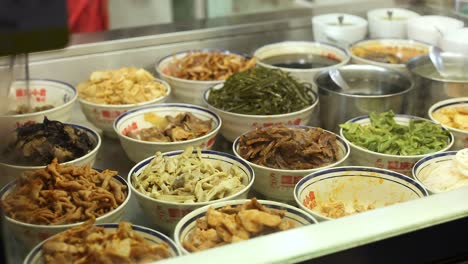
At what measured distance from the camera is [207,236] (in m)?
1.23

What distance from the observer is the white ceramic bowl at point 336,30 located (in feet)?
7.66

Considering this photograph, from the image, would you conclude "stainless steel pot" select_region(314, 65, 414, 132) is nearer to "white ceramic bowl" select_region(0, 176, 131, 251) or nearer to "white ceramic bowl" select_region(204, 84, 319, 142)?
"white ceramic bowl" select_region(204, 84, 319, 142)

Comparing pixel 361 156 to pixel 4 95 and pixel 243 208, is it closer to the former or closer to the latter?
pixel 243 208

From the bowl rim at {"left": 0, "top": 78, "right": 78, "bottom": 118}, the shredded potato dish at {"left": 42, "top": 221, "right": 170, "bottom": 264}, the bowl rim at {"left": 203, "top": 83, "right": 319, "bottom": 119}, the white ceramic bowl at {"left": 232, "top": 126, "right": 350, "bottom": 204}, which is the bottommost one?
the white ceramic bowl at {"left": 232, "top": 126, "right": 350, "bottom": 204}

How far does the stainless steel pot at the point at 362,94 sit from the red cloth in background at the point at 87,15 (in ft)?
5.39

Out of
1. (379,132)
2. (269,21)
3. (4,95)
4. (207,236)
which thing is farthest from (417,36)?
(4,95)

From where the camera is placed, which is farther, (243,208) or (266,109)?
(266,109)

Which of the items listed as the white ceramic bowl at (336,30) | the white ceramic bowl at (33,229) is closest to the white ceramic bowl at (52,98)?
the white ceramic bowl at (33,229)

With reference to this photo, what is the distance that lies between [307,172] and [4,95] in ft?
2.45

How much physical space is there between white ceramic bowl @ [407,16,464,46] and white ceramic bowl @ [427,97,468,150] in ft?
1.21

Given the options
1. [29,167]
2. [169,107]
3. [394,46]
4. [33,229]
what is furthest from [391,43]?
[33,229]

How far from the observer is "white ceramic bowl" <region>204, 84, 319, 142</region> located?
70.9 inches

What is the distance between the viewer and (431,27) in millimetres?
2264

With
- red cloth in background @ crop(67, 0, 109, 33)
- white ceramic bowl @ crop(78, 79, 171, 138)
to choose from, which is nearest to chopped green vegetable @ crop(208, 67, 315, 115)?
white ceramic bowl @ crop(78, 79, 171, 138)
